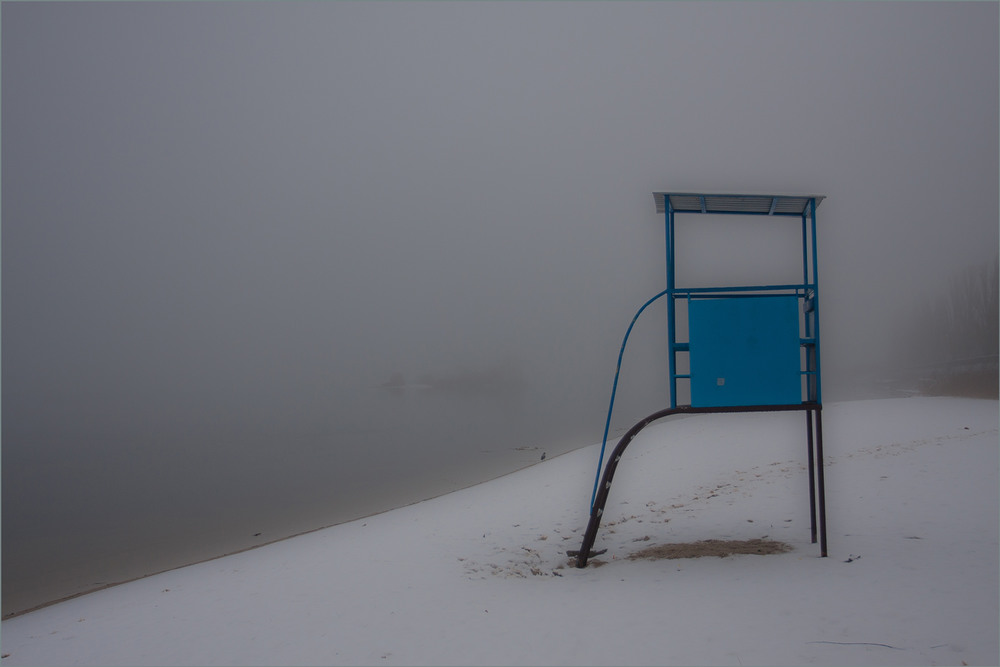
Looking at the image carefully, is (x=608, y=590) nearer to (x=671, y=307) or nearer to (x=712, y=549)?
(x=712, y=549)

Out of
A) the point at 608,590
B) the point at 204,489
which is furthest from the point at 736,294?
the point at 204,489

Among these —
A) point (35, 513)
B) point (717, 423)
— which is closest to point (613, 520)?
point (717, 423)

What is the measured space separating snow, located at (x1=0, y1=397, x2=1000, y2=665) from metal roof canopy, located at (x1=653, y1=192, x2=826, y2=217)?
3557 millimetres

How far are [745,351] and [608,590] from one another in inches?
102

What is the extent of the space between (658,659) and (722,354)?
2.91m

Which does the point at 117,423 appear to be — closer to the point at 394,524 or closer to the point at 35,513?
the point at 35,513

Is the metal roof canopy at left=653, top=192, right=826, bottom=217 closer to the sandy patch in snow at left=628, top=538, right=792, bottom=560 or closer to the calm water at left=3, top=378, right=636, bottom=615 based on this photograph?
the sandy patch in snow at left=628, top=538, right=792, bottom=560

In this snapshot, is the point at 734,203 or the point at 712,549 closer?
the point at 734,203

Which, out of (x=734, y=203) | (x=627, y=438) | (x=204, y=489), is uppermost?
(x=734, y=203)

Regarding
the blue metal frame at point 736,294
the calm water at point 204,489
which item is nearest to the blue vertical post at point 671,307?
the blue metal frame at point 736,294

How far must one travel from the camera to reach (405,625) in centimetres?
505

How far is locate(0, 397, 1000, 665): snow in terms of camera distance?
167 inches

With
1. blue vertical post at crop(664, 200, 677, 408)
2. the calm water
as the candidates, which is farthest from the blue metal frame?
the calm water

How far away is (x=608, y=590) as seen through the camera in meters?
5.37
